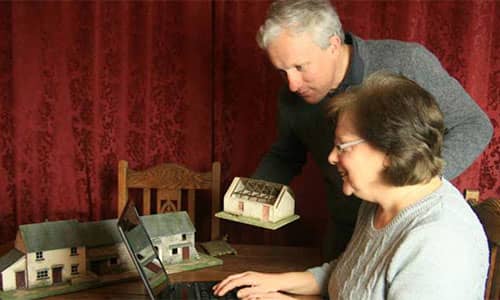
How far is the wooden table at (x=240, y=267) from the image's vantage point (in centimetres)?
159

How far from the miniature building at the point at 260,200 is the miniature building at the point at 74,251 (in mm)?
200

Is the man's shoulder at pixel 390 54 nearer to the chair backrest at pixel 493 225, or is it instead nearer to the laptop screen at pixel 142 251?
the chair backrest at pixel 493 225

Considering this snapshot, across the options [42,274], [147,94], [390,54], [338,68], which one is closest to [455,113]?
[390,54]

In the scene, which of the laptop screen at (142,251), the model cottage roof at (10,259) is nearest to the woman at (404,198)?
the laptop screen at (142,251)

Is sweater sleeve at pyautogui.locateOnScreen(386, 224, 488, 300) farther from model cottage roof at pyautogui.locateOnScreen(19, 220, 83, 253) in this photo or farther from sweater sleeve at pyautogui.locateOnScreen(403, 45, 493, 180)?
model cottage roof at pyautogui.locateOnScreen(19, 220, 83, 253)

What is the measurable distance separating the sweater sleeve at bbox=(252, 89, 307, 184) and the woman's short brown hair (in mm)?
780

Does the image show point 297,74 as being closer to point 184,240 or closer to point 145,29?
point 184,240

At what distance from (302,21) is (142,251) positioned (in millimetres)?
755

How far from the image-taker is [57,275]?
1.62 meters

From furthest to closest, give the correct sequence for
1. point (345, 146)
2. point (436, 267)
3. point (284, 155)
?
point (284, 155) < point (345, 146) < point (436, 267)

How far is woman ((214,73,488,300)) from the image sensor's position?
1.05 meters

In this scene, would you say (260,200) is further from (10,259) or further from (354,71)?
(10,259)

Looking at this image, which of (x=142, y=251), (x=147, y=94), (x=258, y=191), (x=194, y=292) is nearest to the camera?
(x=142, y=251)

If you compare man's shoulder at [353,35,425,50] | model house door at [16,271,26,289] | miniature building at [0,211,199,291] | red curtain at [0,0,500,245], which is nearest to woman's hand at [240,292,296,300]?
miniature building at [0,211,199,291]
